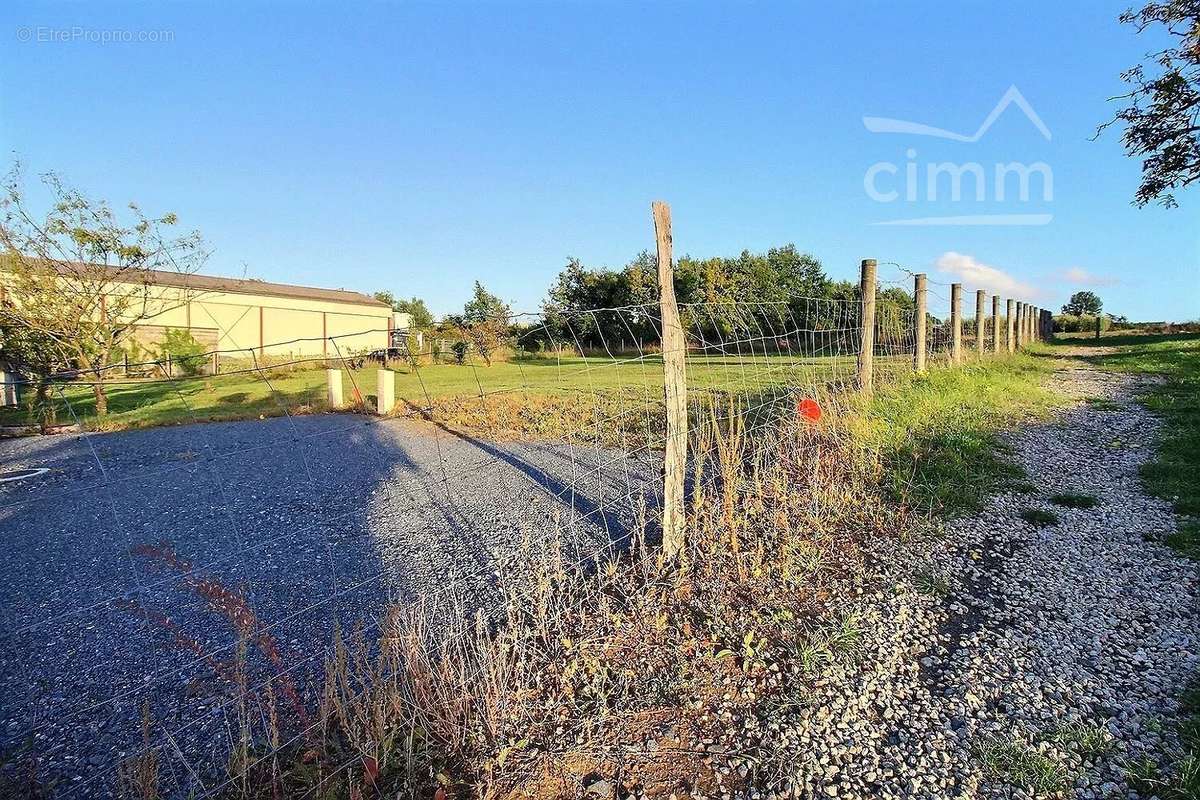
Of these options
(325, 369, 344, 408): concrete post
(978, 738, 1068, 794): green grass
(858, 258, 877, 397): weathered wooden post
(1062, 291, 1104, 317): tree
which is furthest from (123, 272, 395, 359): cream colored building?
(1062, 291, 1104, 317): tree

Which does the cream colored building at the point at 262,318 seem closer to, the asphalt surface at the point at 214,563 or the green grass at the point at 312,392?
the green grass at the point at 312,392

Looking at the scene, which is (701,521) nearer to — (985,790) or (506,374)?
(985,790)

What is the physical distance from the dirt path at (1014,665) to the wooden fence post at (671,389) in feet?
Result: 3.63

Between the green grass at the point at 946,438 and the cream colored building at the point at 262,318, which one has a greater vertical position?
the cream colored building at the point at 262,318

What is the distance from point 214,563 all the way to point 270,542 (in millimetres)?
442

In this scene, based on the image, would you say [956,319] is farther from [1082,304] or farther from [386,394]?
[1082,304]

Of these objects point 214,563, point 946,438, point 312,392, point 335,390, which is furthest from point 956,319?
point 312,392

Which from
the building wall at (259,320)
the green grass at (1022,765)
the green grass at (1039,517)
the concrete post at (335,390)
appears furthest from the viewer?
the building wall at (259,320)

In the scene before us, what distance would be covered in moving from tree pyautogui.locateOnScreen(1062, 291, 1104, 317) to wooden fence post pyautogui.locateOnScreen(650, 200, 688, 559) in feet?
174

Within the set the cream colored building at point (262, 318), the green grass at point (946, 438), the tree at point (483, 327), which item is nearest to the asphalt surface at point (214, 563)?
the tree at point (483, 327)

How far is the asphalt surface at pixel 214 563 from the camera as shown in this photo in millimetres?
2408

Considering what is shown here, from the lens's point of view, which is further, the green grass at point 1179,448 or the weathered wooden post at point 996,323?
the weathered wooden post at point 996,323

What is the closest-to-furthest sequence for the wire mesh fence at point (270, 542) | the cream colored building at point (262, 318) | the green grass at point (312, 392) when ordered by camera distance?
the wire mesh fence at point (270, 542)
the green grass at point (312, 392)
the cream colored building at point (262, 318)

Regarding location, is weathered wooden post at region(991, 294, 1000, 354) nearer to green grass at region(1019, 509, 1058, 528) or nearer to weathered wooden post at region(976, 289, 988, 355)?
weathered wooden post at region(976, 289, 988, 355)
